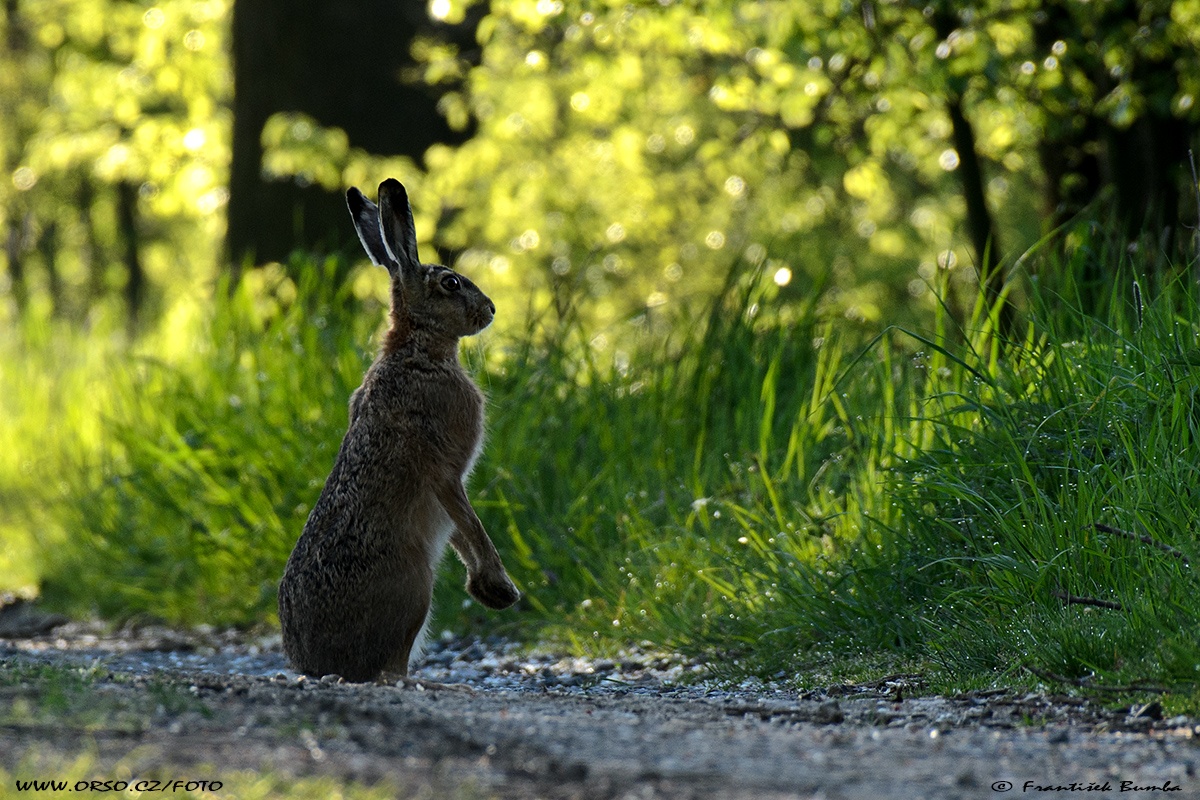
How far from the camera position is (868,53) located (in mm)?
9953

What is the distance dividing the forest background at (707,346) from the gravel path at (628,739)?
525 mm

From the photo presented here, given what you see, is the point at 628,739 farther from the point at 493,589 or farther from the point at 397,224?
the point at 397,224

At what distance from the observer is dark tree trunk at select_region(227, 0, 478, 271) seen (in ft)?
40.5

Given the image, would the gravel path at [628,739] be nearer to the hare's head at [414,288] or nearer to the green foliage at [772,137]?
the hare's head at [414,288]

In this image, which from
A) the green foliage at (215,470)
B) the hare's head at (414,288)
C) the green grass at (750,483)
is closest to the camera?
the green grass at (750,483)

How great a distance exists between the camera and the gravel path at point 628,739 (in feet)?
10.9

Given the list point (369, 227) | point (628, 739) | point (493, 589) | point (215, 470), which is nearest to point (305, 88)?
point (215, 470)

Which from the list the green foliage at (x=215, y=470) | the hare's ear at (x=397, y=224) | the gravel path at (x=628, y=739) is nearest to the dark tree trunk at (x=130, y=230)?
the green foliage at (x=215, y=470)

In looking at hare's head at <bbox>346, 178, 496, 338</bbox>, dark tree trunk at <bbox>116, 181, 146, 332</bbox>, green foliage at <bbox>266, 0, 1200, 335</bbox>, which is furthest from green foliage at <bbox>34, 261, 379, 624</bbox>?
dark tree trunk at <bbox>116, 181, 146, 332</bbox>

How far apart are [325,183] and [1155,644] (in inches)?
325

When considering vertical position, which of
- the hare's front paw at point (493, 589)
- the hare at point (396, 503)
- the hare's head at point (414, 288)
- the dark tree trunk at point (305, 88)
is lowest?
the hare's front paw at point (493, 589)

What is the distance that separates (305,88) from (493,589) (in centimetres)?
831

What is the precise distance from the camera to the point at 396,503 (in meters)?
5.31

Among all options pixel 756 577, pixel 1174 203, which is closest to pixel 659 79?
pixel 1174 203
